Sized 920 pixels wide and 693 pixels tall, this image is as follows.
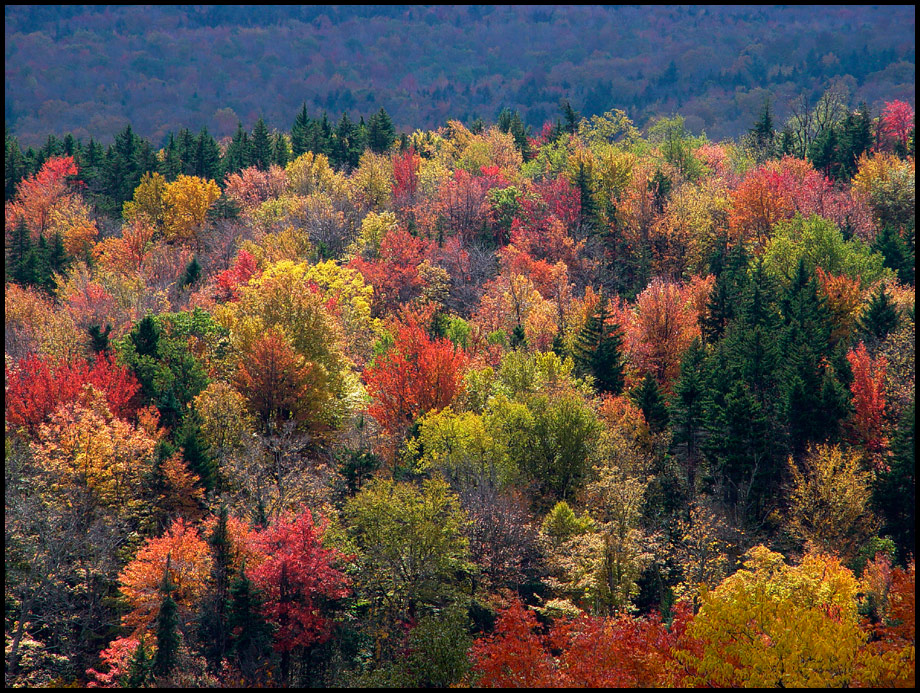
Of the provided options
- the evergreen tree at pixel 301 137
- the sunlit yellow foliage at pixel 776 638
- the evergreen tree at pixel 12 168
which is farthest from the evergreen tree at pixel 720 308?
the evergreen tree at pixel 12 168

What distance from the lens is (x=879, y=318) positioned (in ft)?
206

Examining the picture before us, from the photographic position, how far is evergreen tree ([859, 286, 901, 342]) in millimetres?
62625

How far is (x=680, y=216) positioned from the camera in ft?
310

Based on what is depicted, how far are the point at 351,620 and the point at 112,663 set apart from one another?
1204 cm

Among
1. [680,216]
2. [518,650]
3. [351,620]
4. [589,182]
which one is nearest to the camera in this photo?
[518,650]

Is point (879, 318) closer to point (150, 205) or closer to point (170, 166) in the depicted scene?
point (150, 205)

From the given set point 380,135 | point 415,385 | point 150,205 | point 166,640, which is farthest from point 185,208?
point 166,640

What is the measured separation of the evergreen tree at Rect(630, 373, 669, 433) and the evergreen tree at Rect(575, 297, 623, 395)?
5586mm

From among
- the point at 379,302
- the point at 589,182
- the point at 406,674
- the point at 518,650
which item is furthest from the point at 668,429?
the point at 589,182

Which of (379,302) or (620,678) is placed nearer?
(620,678)

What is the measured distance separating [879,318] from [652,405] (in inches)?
701

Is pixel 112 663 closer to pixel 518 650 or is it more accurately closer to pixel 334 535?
pixel 334 535

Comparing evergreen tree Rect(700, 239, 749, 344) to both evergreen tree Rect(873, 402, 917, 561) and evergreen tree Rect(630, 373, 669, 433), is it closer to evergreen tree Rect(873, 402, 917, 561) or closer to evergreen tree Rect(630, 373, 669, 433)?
evergreen tree Rect(630, 373, 669, 433)

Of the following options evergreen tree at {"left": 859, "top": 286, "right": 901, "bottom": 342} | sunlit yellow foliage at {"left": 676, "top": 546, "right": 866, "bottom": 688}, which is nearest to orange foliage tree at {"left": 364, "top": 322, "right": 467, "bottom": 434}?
sunlit yellow foliage at {"left": 676, "top": 546, "right": 866, "bottom": 688}
